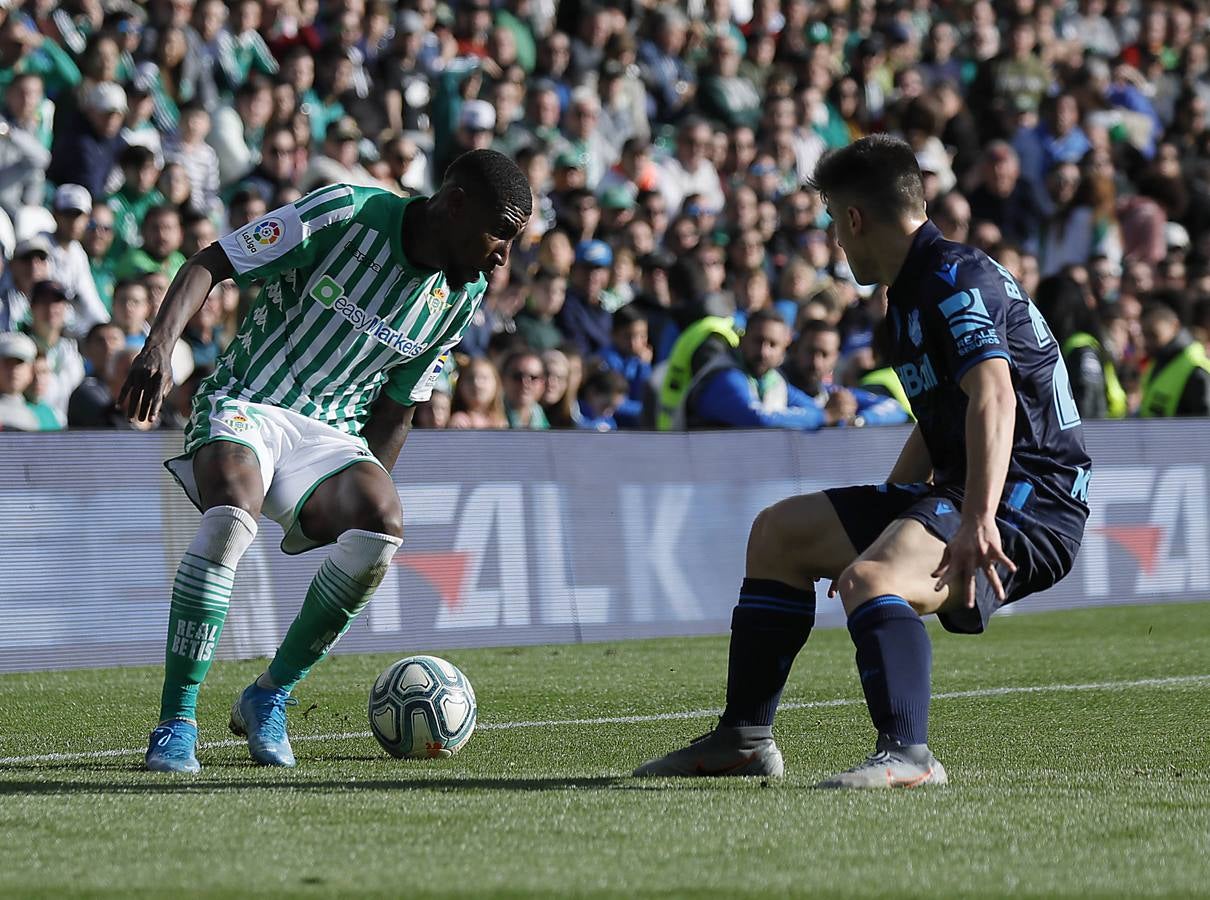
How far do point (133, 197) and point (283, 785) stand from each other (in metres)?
7.75

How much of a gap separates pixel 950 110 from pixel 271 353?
1315 cm

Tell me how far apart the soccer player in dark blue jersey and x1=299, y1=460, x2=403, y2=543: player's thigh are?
1169 millimetres

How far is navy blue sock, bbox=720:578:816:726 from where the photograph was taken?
17.2 feet

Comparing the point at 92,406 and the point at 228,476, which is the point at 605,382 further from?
Result: the point at 228,476

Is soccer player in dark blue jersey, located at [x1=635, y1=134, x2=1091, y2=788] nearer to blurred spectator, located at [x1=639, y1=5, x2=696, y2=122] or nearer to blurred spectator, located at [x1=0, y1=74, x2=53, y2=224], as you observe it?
blurred spectator, located at [x1=0, y1=74, x2=53, y2=224]

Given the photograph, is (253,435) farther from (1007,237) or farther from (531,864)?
(1007,237)

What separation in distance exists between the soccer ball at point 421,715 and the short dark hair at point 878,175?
209 centimetres

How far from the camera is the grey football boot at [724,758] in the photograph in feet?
17.4

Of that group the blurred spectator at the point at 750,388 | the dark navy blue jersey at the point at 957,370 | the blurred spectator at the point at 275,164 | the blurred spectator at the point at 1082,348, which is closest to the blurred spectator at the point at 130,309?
the blurred spectator at the point at 275,164

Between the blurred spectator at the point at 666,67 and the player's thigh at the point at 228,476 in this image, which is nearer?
the player's thigh at the point at 228,476

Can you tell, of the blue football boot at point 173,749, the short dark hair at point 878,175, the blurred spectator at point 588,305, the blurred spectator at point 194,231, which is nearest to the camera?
the short dark hair at point 878,175

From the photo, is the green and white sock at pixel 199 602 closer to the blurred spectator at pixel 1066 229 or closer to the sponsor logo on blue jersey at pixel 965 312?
the sponsor logo on blue jersey at pixel 965 312

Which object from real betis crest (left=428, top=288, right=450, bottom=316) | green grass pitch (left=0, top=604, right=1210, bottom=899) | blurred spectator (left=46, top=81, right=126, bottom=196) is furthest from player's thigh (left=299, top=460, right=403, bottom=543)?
blurred spectator (left=46, top=81, right=126, bottom=196)

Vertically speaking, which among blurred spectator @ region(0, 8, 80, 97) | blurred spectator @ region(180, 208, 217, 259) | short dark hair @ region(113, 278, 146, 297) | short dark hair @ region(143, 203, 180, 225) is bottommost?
short dark hair @ region(113, 278, 146, 297)
